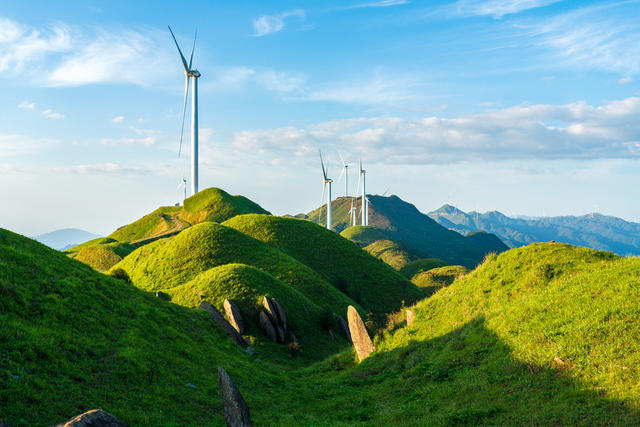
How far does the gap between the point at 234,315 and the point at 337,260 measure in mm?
54247

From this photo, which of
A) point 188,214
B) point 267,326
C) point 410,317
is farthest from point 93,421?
point 188,214

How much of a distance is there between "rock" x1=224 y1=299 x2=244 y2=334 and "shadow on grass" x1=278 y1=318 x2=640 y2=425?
17.8m

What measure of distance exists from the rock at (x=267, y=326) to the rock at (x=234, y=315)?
240 cm

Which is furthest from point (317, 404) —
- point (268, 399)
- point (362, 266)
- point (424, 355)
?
point (362, 266)

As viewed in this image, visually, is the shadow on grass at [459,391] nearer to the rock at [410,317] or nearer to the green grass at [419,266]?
the rock at [410,317]

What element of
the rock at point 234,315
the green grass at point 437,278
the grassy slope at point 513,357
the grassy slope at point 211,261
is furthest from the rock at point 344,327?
the green grass at point 437,278

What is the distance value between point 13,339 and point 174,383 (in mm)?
8787

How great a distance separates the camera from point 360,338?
3688cm

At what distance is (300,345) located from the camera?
164 feet

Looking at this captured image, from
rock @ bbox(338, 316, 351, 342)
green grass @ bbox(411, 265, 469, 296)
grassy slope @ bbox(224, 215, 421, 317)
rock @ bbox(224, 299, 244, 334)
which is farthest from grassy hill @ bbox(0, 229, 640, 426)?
green grass @ bbox(411, 265, 469, 296)

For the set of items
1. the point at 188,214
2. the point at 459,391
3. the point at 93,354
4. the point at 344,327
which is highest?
the point at 188,214

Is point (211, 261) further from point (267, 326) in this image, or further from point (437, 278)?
point (437, 278)

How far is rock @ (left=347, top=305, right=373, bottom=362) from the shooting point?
117 ft

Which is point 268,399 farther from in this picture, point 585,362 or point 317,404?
point 585,362
